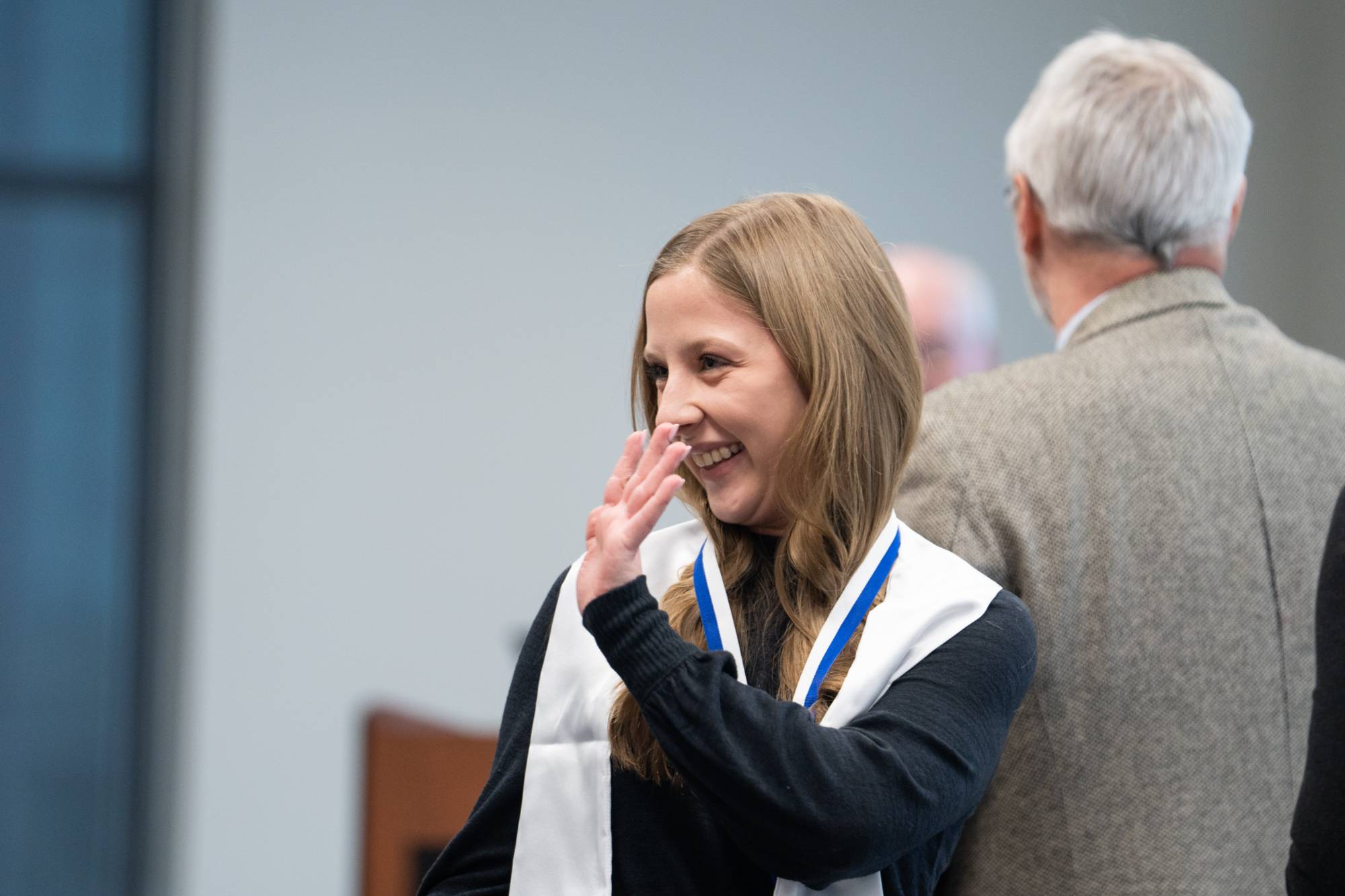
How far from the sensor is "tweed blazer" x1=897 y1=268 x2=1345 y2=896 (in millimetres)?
1563

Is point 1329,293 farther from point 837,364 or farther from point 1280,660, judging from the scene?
point 837,364

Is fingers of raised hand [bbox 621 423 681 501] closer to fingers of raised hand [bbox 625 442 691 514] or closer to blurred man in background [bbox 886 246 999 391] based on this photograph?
fingers of raised hand [bbox 625 442 691 514]

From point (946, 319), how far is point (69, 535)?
2923 millimetres

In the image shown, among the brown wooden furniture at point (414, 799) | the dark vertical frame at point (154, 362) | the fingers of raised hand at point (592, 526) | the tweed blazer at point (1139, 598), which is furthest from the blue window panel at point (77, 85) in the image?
the fingers of raised hand at point (592, 526)

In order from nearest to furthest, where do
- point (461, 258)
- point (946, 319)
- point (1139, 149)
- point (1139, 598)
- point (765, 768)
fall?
point (765, 768) < point (1139, 598) < point (1139, 149) < point (946, 319) < point (461, 258)

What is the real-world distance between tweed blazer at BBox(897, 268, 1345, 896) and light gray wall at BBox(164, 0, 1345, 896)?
285cm

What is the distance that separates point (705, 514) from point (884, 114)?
357cm

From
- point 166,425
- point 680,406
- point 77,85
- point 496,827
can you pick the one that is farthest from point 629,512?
point 77,85

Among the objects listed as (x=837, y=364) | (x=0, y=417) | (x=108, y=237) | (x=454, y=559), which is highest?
(x=837, y=364)

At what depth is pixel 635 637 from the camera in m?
1.02

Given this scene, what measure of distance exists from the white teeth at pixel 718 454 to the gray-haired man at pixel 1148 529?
45 cm

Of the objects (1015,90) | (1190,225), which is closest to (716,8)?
(1015,90)

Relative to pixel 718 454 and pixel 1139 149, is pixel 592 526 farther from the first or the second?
pixel 1139 149

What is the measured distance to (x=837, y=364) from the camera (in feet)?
3.83
